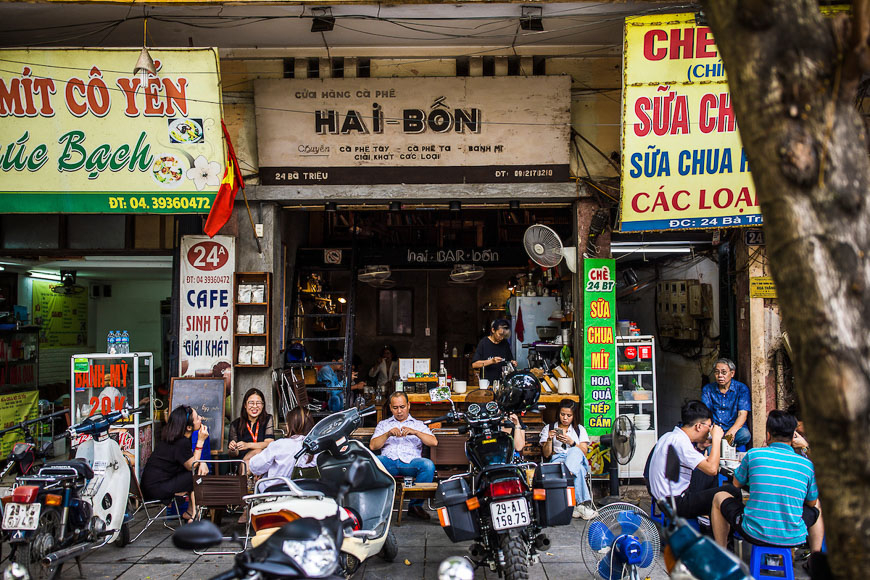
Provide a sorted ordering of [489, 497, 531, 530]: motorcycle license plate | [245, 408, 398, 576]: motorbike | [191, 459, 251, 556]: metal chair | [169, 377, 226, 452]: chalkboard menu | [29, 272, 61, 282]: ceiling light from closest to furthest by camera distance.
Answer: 1. [245, 408, 398, 576]: motorbike
2. [489, 497, 531, 530]: motorcycle license plate
3. [191, 459, 251, 556]: metal chair
4. [169, 377, 226, 452]: chalkboard menu
5. [29, 272, 61, 282]: ceiling light

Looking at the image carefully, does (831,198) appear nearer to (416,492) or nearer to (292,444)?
(292,444)

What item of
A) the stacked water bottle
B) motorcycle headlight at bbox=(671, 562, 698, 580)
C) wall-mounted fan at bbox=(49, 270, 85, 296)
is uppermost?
wall-mounted fan at bbox=(49, 270, 85, 296)

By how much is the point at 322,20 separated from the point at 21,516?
222 inches

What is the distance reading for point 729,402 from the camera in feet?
25.5

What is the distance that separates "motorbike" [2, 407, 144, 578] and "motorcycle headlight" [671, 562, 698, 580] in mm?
4364

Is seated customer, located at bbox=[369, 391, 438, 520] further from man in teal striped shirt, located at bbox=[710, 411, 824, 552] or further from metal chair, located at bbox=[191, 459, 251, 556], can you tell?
man in teal striped shirt, located at bbox=[710, 411, 824, 552]

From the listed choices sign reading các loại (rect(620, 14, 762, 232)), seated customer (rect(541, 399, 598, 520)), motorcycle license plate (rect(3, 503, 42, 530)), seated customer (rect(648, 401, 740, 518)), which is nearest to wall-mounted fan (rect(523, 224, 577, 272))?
sign reading các loại (rect(620, 14, 762, 232))

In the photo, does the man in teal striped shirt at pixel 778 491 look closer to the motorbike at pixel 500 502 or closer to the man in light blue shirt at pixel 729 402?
the motorbike at pixel 500 502

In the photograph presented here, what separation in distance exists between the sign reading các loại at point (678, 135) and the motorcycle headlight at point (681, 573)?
4.93 meters

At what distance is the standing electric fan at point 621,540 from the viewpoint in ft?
15.0

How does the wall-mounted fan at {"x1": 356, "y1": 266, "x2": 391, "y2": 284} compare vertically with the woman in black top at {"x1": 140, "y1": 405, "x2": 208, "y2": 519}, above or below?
above

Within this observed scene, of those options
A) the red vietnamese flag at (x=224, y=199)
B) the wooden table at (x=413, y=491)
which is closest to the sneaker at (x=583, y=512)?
the wooden table at (x=413, y=491)

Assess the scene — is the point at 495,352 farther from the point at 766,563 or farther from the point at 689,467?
the point at 766,563

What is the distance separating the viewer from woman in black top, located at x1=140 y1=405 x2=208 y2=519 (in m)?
6.54
